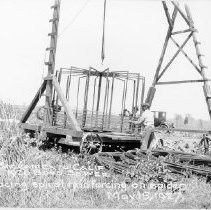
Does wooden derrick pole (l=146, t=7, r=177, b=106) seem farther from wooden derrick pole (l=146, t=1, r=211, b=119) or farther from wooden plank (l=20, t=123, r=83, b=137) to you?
wooden plank (l=20, t=123, r=83, b=137)

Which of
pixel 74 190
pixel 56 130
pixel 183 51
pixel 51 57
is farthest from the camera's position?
pixel 183 51

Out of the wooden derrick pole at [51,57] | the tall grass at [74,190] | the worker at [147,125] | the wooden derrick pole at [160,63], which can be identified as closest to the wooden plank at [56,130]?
the wooden derrick pole at [51,57]

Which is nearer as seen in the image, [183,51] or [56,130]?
[56,130]

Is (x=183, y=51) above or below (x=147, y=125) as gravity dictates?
above

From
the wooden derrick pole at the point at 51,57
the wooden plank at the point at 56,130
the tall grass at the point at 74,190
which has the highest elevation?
the wooden derrick pole at the point at 51,57

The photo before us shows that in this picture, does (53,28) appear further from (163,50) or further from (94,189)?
(94,189)

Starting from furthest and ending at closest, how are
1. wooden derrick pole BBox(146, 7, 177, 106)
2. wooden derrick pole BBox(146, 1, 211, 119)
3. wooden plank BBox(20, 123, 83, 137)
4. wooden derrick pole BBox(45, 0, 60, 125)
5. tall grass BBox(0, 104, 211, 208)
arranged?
wooden derrick pole BBox(146, 7, 177, 106) → wooden derrick pole BBox(146, 1, 211, 119) → wooden derrick pole BBox(45, 0, 60, 125) → wooden plank BBox(20, 123, 83, 137) → tall grass BBox(0, 104, 211, 208)

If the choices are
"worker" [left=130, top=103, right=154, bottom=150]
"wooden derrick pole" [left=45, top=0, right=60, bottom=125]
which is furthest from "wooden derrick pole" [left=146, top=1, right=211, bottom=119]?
"wooden derrick pole" [left=45, top=0, right=60, bottom=125]

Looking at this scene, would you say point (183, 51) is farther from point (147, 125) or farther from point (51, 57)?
point (51, 57)

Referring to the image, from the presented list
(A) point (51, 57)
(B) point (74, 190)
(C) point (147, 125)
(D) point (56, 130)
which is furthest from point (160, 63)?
(B) point (74, 190)

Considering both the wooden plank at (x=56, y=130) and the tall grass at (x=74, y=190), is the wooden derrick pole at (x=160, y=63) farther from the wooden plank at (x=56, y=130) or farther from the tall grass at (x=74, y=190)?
the tall grass at (x=74, y=190)

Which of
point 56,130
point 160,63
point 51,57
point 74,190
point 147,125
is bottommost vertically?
point 74,190

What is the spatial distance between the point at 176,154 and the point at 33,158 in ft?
11.5

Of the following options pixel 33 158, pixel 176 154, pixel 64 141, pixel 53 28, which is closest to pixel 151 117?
pixel 176 154
